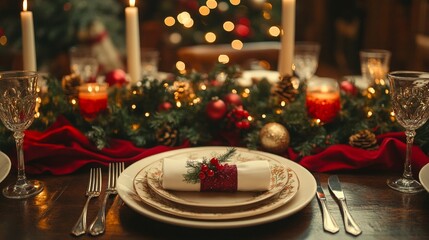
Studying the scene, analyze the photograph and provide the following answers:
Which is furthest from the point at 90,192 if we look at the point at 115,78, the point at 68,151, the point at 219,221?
the point at 115,78

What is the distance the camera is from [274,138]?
1.02 metres

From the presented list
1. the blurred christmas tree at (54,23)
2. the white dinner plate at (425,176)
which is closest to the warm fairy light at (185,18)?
the blurred christmas tree at (54,23)

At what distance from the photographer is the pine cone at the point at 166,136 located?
1080 millimetres

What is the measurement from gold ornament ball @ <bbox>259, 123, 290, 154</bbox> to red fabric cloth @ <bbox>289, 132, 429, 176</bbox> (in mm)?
56

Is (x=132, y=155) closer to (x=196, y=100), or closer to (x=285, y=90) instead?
(x=196, y=100)

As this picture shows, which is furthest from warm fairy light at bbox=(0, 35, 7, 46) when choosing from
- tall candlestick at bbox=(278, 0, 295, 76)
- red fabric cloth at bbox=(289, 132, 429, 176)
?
red fabric cloth at bbox=(289, 132, 429, 176)

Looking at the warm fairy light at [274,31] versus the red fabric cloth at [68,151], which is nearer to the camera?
the red fabric cloth at [68,151]

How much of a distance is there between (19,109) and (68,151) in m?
0.17

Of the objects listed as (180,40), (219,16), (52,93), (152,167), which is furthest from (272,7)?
(152,167)

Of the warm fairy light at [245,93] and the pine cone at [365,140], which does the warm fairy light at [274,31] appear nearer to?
the warm fairy light at [245,93]

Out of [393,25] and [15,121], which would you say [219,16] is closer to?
[393,25]

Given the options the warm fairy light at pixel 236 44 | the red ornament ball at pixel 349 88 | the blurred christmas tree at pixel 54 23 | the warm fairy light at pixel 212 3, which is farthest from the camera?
the warm fairy light at pixel 236 44

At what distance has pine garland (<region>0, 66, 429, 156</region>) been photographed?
1.06m

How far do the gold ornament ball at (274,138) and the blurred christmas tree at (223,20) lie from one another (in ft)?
9.94
